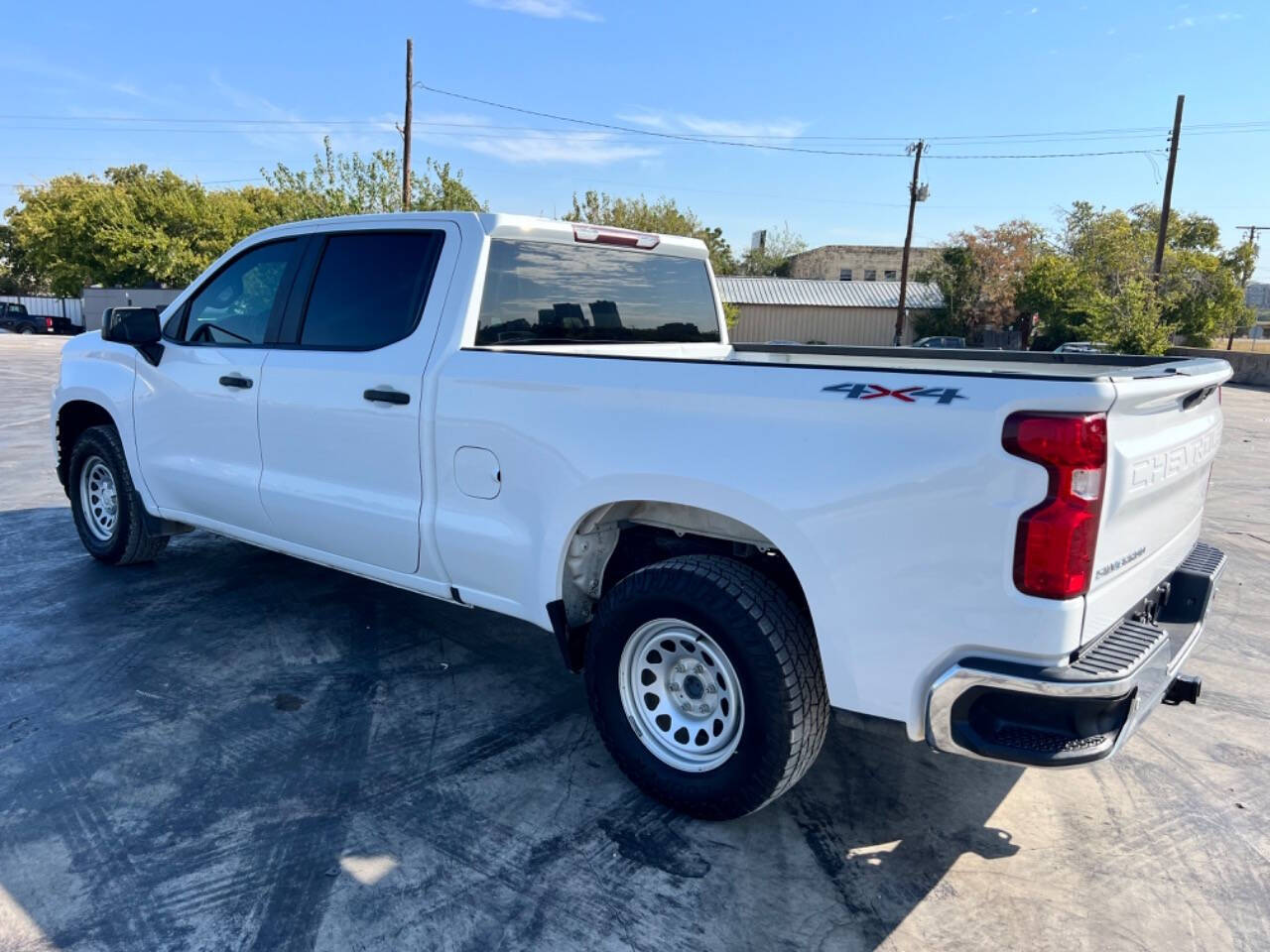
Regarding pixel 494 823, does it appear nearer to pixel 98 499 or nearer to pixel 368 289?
pixel 368 289

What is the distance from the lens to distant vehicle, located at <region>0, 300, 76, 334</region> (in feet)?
156

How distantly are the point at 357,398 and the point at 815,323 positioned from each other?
1744 inches

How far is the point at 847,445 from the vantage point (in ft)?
8.43

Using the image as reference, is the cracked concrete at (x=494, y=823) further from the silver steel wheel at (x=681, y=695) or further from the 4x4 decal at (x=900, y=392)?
the 4x4 decal at (x=900, y=392)

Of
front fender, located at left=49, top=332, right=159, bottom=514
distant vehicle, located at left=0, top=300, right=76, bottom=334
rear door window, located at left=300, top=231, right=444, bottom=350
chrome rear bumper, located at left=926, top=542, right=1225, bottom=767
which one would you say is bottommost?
distant vehicle, located at left=0, top=300, right=76, bottom=334

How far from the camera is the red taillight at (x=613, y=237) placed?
4.33 metres

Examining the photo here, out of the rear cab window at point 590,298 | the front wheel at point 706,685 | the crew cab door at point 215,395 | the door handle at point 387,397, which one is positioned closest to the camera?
the front wheel at point 706,685

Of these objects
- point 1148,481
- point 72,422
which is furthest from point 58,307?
point 1148,481

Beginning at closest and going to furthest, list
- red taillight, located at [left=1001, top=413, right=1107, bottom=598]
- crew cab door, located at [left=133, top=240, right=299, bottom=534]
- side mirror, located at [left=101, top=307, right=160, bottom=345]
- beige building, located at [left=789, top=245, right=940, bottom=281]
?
red taillight, located at [left=1001, top=413, right=1107, bottom=598], crew cab door, located at [left=133, top=240, right=299, bottom=534], side mirror, located at [left=101, top=307, right=160, bottom=345], beige building, located at [left=789, top=245, right=940, bottom=281]

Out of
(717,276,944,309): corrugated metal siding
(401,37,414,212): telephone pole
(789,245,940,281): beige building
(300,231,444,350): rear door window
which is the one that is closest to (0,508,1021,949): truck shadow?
(300,231,444,350): rear door window

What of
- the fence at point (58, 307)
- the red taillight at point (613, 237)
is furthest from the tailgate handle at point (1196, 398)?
the fence at point (58, 307)

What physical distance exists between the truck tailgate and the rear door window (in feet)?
8.85

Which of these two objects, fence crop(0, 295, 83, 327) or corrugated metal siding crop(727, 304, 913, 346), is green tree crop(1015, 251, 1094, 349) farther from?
fence crop(0, 295, 83, 327)

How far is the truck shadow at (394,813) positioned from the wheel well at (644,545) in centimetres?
60
